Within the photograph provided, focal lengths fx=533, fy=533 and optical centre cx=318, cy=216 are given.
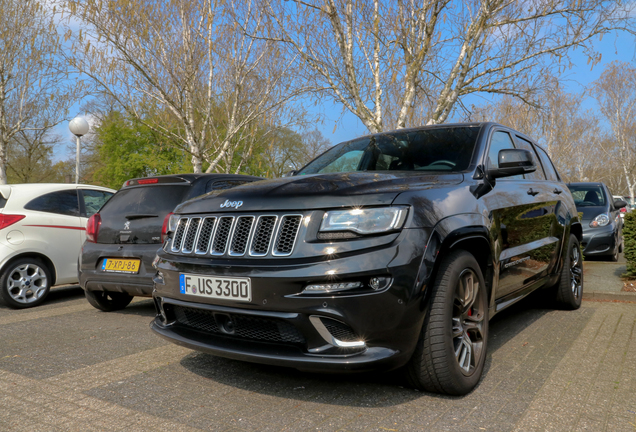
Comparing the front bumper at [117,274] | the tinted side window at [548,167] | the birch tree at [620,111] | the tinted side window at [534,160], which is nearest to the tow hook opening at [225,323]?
the front bumper at [117,274]

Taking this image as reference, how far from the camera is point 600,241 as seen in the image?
406 inches

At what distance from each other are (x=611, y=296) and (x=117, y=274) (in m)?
5.70

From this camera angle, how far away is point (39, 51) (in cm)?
2023

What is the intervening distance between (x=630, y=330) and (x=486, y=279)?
85.4 inches

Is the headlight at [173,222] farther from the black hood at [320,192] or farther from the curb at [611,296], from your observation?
the curb at [611,296]

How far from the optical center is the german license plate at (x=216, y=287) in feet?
9.34

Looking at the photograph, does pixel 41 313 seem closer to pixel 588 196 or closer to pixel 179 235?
pixel 179 235

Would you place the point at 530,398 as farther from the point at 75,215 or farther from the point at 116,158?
the point at 116,158

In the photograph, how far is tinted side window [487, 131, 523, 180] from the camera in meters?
4.04

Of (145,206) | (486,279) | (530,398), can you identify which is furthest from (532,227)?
(145,206)

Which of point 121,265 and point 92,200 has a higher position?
point 92,200

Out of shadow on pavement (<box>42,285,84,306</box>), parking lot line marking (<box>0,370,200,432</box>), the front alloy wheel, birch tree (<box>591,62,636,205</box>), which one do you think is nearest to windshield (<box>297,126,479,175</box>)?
the front alloy wheel

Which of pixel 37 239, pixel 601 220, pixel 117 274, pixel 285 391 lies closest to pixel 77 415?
pixel 285 391

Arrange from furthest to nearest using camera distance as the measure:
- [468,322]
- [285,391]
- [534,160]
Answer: [534,160]
[468,322]
[285,391]
